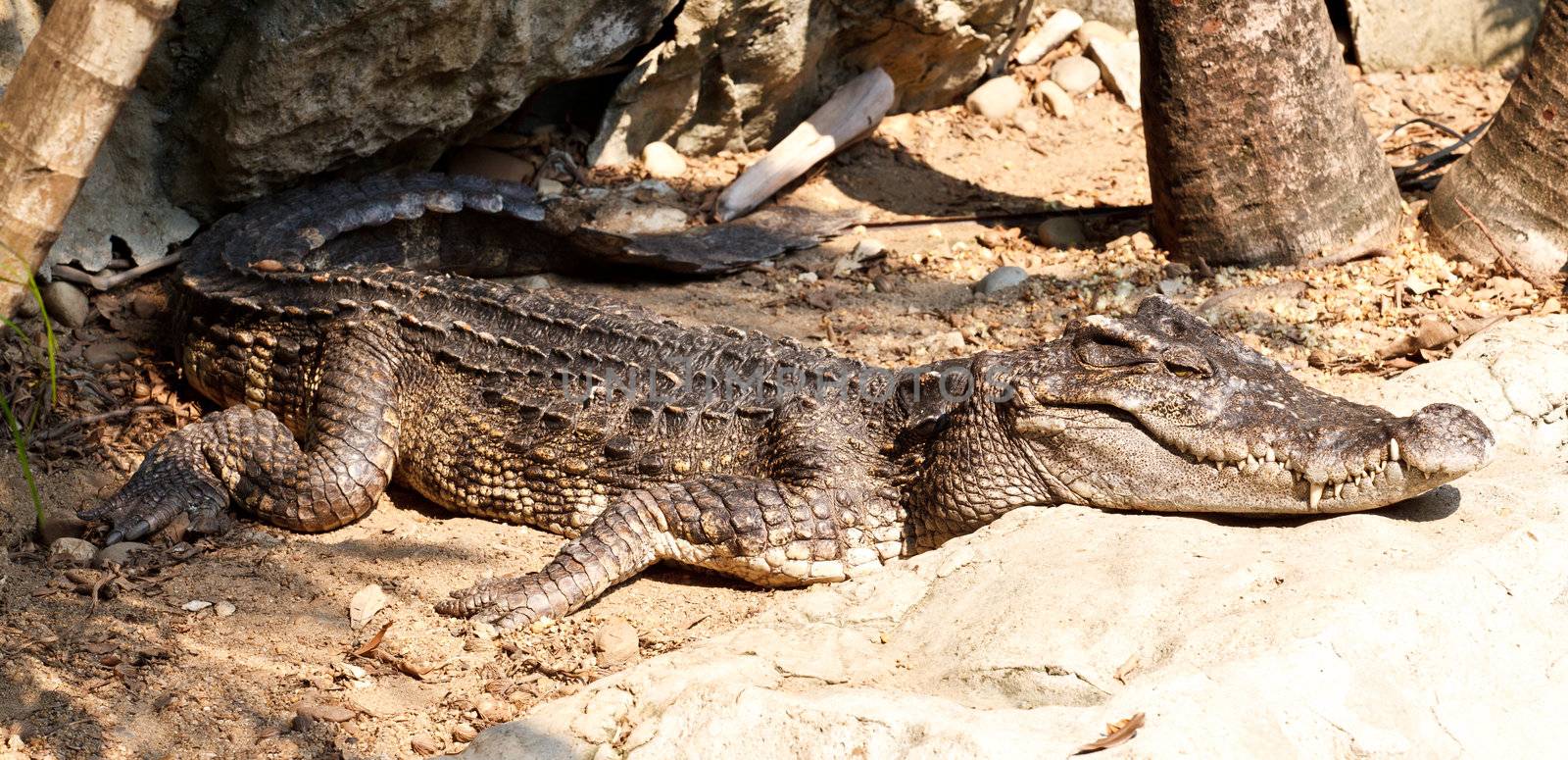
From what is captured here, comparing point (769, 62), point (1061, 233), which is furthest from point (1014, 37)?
point (1061, 233)

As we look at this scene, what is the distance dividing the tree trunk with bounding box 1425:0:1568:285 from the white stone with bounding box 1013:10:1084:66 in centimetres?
332

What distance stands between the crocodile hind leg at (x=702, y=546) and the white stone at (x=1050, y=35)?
17.0 ft

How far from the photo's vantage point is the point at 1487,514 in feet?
10.4

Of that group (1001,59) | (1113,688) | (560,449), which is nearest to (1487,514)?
(1113,688)

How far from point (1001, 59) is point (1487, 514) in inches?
213

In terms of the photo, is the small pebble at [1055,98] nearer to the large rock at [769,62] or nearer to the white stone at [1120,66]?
the white stone at [1120,66]

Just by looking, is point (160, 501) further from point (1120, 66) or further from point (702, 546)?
point (1120, 66)

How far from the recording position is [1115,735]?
2.42 m

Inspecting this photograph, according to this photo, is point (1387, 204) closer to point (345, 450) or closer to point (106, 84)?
point (345, 450)

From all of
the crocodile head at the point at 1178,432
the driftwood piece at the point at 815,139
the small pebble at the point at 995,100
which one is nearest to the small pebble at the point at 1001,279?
the driftwood piece at the point at 815,139

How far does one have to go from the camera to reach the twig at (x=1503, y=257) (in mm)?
5040

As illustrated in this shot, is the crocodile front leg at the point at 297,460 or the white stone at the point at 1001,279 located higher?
the white stone at the point at 1001,279

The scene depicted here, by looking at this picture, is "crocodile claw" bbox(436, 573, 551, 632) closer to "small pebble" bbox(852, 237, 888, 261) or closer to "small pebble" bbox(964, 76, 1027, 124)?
"small pebble" bbox(852, 237, 888, 261)

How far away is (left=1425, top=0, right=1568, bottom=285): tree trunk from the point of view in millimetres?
5051
